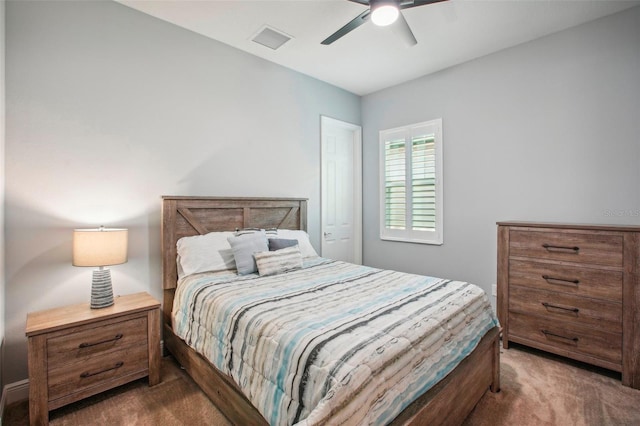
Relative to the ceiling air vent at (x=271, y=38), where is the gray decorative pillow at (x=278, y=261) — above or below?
below

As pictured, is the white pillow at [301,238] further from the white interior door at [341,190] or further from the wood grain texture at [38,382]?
the wood grain texture at [38,382]

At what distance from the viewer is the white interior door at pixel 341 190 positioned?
408cm

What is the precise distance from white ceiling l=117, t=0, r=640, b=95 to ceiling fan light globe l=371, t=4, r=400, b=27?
45 centimetres

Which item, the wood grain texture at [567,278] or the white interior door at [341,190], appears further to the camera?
the white interior door at [341,190]

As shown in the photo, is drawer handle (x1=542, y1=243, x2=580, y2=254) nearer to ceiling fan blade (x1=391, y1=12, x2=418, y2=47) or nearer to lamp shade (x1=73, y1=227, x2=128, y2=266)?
ceiling fan blade (x1=391, y1=12, x2=418, y2=47)

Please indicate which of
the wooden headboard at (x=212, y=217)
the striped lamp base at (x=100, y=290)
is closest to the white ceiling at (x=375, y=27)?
the wooden headboard at (x=212, y=217)

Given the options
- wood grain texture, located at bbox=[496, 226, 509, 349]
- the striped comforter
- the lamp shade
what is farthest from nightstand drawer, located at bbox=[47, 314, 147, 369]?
wood grain texture, located at bbox=[496, 226, 509, 349]

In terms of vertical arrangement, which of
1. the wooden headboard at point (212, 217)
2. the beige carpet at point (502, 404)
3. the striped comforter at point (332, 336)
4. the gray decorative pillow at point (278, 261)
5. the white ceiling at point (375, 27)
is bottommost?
the beige carpet at point (502, 404)

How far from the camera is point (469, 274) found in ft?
11.3

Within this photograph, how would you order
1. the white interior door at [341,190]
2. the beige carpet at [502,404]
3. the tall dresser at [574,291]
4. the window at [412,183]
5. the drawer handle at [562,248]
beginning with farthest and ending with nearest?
the white interior door at [341,190] < the window at [412,183] < the drawer handle at [562,248] < the tall dresser at [574,291] < the beige carpet at [502,404]

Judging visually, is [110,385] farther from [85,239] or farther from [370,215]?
[370,215]

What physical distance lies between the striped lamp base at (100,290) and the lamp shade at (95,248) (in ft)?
0.50

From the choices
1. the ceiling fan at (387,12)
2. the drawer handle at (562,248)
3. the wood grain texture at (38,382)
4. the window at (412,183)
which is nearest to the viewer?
the wood grain texture at (38,382)

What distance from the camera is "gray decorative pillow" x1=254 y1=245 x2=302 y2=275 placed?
250cm
